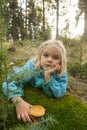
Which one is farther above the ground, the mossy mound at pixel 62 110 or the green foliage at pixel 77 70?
the mossy mound at pixel 62 110

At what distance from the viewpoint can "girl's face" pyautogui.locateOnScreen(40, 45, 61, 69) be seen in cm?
323

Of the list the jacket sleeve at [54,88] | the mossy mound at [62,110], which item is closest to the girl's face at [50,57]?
the jacket sleeve at [54,88]

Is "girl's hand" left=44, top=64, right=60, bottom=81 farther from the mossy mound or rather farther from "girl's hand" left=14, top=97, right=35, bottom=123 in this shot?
"girl's hand" left=14, top=97, right=35, bottom=123

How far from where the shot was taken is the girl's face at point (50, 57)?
3227 mm

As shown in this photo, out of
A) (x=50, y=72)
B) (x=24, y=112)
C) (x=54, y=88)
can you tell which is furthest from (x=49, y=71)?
(x=24, y=112)

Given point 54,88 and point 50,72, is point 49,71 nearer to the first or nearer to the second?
point 50,72

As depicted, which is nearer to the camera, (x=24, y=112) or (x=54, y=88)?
(x=24, y=112)

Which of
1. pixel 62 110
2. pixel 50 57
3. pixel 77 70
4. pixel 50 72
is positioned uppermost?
pixel 50 57

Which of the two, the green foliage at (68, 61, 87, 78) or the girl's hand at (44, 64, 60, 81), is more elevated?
the girl's hand at (44, 64, 60, 81)

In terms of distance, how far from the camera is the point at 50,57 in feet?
10.7

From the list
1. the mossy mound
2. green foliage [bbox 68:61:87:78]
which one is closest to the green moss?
the mossy mound

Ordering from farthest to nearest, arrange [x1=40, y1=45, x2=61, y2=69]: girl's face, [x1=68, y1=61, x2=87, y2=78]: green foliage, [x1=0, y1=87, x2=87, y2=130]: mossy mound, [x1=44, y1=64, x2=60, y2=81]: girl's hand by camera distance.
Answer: [x1=68, y1=61, x2=87, y2=78]: green foliage, [x1=40, y1=45, x2=61, y2=69]: girl's face, [x1=44, y1=64, x2=60, y2=81]: girl's hand, [x1=0, y1=87, x2=87, y2=130]: mossy mound

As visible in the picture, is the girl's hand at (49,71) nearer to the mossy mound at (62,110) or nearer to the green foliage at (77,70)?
the mossy mound at (62,110)

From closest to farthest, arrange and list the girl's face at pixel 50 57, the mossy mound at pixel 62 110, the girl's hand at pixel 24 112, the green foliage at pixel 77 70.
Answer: the girl's hand at pixel 24 112 < the mossy mound at pixel 62 110 < the girl's face at pixel 50 57 < the green foliage at pixel 77 70
